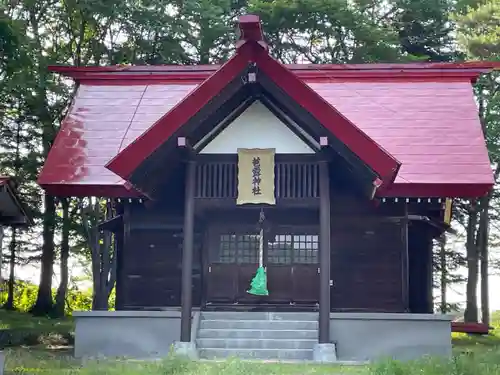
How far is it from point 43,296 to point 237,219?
1435 cm

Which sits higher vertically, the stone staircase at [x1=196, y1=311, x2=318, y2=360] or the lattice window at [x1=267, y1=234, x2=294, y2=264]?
the lattice window at [x1=267, y1=234, x2=294, y2=264]

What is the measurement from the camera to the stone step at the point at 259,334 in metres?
14.7

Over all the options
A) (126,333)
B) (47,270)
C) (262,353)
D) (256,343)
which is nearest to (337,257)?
(256,343)

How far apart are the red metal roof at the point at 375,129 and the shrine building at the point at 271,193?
4 cm

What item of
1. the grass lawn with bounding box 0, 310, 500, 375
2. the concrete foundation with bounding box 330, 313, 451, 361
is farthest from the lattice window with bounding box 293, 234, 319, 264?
the grass lawn with bounding box 0, 310, 500, 375

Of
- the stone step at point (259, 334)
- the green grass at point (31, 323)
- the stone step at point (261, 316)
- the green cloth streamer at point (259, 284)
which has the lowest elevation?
the green grass at point (31, 323)

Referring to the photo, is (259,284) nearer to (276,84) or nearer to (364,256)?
(364,256)

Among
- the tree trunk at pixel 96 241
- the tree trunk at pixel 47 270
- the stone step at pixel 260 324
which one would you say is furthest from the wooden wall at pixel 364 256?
the tree trunk at pixel 47 270

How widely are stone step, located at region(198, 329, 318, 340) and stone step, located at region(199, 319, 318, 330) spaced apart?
0.18 metres

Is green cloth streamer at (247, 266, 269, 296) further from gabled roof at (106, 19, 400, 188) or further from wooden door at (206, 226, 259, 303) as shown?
gabled roof at (106, 19, 400, 188)

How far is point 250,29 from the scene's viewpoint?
13258 millimetres

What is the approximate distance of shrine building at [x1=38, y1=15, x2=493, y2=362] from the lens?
14.0 metres

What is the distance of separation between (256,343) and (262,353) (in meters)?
0.38

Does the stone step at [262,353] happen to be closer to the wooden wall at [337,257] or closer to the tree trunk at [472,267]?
the wooden wall at [337,257]
